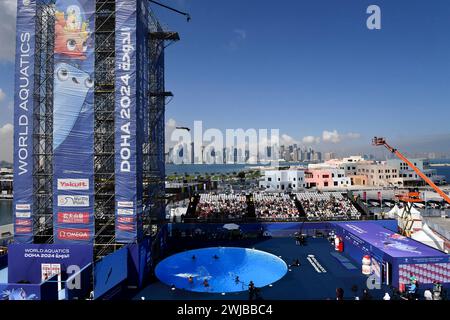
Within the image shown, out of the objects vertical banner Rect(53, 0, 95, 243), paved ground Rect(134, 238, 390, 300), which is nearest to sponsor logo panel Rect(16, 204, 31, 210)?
vertical banner Rect(53, 0, 95, 243)

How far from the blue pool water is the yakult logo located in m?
7.60

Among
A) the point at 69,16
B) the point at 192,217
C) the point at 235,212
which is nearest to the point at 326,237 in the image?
the point at 235,212

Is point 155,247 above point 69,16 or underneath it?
underneath

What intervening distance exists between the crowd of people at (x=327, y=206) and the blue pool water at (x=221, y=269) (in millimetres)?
9503

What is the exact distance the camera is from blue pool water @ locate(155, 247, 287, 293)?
57.6 feet

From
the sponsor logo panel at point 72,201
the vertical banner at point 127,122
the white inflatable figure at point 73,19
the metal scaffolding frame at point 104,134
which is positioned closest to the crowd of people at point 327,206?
the vertical banner at point 127,122

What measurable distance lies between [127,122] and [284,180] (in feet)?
149

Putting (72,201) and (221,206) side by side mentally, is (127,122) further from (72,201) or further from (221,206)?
(221,206)

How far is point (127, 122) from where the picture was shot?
55.7 ft

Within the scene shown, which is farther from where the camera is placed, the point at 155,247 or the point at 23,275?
the point at 155,247

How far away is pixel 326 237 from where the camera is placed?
28.0 meters

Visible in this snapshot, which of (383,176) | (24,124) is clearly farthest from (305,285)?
(383,176)

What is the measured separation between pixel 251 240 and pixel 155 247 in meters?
9.96
